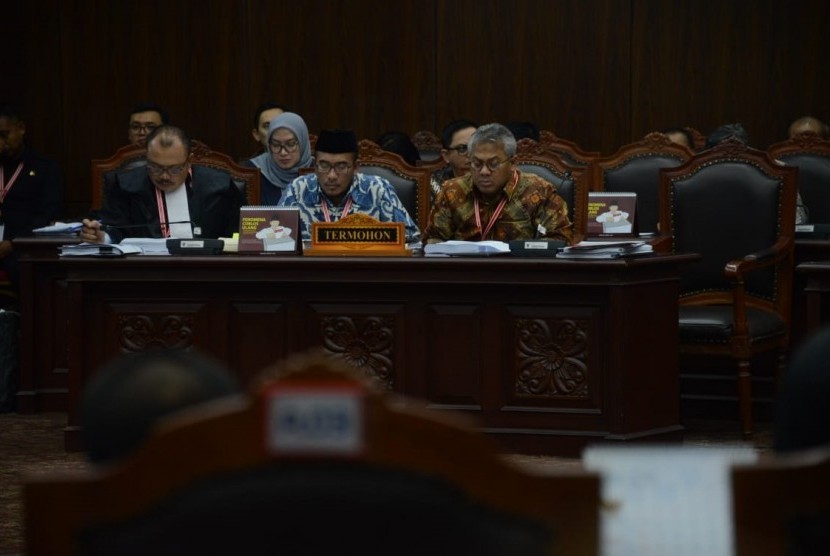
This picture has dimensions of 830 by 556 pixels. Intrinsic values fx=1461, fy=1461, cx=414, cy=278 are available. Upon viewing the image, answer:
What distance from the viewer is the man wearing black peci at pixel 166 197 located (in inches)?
222

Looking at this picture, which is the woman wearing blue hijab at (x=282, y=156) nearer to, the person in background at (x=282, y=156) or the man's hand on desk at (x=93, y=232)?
the person in background at (x=282, y=156)

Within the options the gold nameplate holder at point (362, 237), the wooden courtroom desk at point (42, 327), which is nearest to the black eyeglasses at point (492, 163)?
the gold nameplate holder at point (362, 237)

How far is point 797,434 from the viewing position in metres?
1.10

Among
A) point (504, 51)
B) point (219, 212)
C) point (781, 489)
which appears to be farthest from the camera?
point (504, 51)

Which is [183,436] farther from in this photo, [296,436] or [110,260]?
[110,260]

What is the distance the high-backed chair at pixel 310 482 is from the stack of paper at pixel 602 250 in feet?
13.1

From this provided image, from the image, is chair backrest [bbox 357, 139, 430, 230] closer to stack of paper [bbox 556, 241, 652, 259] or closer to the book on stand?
the book on stand

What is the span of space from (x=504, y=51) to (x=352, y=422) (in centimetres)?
888

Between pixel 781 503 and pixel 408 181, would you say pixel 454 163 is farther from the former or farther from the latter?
pixel 781 503

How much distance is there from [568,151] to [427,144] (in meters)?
1.48

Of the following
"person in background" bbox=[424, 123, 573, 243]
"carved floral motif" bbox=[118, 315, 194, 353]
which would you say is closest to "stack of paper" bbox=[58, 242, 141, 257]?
"carved floral motif" bbox=[118, 315, 194, 353]

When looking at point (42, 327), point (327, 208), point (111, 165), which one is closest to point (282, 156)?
point (111, 165)

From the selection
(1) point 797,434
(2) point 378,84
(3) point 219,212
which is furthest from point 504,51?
(1) point 797,434

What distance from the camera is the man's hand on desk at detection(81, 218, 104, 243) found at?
5.33m
